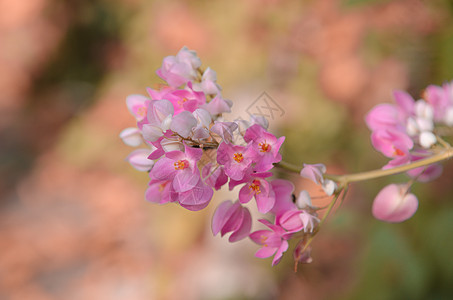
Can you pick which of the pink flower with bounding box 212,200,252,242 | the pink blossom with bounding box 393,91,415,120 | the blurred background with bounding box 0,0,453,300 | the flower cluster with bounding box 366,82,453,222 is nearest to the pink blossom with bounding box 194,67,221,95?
the pink flower with bounding box 212,200,252,242

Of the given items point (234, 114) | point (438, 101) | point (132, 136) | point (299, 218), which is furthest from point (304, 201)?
point (234, 114)

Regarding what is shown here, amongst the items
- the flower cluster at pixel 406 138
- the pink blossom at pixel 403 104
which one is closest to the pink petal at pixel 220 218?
the flower cluster at pixel 406 138

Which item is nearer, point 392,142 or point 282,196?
point 282,196

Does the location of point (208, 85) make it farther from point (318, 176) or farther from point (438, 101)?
point (438, 101)

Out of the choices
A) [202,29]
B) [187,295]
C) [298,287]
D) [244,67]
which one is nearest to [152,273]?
[187,295]

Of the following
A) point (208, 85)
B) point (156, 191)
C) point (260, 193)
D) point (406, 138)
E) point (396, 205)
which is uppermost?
point (208, 85)

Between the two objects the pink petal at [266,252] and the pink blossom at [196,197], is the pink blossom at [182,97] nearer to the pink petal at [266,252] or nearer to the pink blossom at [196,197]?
the pink blossom at [196,197]
